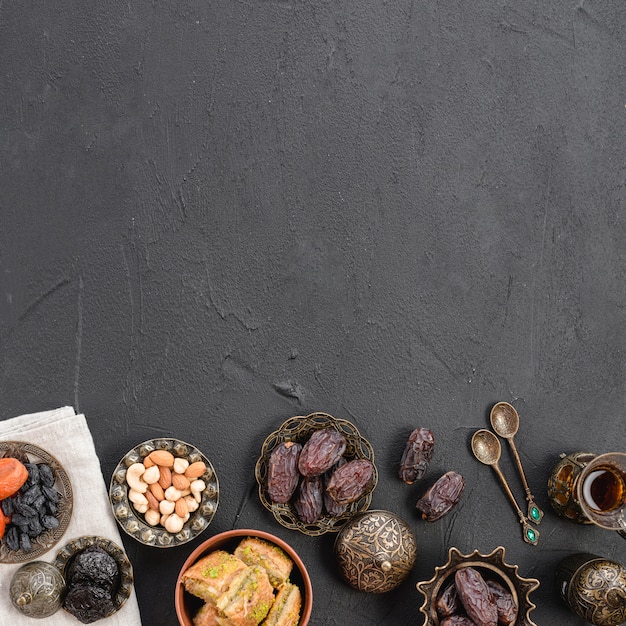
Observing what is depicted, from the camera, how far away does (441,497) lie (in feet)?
7.49

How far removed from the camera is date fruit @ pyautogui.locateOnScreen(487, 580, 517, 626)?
84.5 inches

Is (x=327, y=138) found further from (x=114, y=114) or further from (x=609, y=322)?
(x=609, y=322)

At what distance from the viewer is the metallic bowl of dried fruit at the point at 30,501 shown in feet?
6.86

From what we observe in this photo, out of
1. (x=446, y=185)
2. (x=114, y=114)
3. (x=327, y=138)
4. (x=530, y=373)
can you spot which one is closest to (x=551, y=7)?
(x=446, y=185)

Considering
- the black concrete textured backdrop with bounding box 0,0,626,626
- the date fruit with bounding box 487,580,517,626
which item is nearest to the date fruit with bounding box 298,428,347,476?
the black concrete textured backdrop with bounding box 0,0,626,626

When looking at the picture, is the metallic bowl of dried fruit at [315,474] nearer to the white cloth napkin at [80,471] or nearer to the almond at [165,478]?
the almond at [165,478]

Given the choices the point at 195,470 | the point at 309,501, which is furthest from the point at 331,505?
the point at 195,470

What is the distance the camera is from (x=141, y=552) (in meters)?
2.28

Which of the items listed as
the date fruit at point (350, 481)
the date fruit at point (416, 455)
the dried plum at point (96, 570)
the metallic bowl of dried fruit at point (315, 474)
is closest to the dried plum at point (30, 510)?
the dried plum at point (96, 570)

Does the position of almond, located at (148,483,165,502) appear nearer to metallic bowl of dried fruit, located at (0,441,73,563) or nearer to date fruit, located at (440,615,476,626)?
metallic bowl of dried fruit, located at (0,441,73,563)

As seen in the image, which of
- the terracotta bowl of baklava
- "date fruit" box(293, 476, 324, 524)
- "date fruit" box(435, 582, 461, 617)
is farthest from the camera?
"date fruit" box(293, 476, 324, 524)

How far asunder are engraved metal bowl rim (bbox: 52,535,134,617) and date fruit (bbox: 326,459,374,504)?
0.69 m

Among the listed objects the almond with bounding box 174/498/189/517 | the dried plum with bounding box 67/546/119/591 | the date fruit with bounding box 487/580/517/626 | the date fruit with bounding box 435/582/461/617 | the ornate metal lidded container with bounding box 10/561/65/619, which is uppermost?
the date fruit with bounding box 487/580/517/626

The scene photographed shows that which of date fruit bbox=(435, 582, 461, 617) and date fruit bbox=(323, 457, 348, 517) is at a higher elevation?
date fruit bbox=(323, 457, 348, 517)
